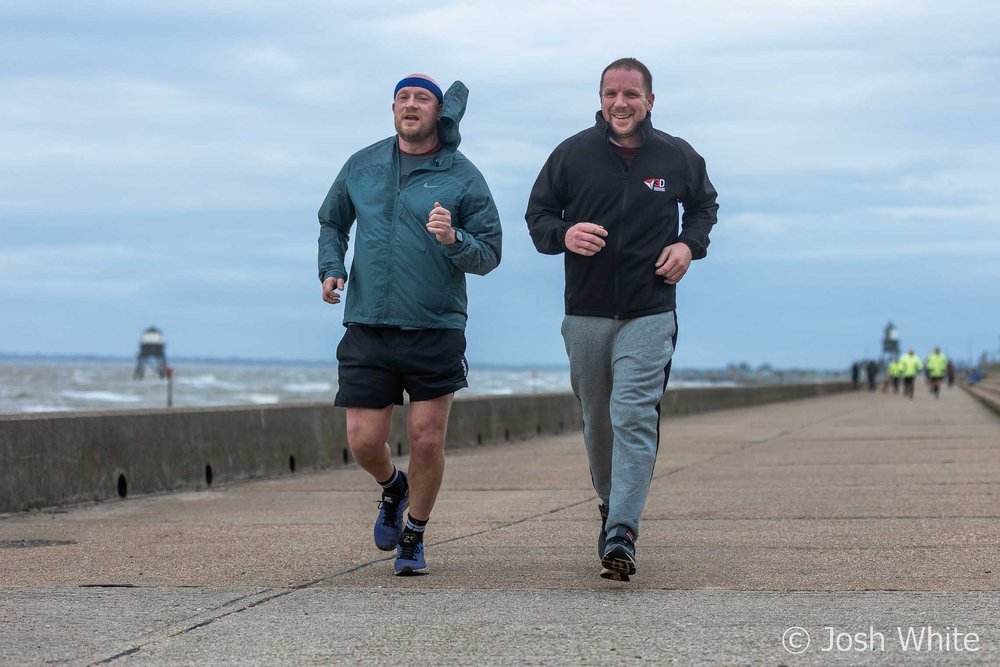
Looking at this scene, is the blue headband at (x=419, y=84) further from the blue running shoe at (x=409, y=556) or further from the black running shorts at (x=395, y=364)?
the blue running shoe at (x=409, y=556)

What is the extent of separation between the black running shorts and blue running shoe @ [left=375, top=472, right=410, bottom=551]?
53 centimetres

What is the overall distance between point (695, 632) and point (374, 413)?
192cm

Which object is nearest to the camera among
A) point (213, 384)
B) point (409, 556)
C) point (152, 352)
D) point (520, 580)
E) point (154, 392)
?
point (520, 580)

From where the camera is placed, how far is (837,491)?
1013cm

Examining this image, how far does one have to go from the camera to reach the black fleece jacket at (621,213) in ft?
19.4

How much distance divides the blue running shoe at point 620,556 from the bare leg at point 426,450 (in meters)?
0.88

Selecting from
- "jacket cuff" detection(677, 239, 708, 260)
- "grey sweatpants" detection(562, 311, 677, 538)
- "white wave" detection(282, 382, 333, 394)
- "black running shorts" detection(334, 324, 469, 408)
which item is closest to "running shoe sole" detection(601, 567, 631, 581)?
"grey sweatpants" detection(562, 311, 677, 538)

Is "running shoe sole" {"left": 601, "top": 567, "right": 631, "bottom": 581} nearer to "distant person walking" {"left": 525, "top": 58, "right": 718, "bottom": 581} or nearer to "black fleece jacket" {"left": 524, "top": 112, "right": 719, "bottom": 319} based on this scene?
"distant person walking" {"left": 525, "top": 58, "right": 718, "bottom": 581}

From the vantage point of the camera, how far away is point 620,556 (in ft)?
18.2

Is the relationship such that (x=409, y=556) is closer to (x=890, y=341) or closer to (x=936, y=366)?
(x=936, y=366)

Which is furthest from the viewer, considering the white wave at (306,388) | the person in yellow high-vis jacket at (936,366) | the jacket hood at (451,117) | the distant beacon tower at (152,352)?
the distant beacon tower at (152,352)

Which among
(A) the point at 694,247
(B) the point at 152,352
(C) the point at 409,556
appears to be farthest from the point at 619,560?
(B) the point at 152,352

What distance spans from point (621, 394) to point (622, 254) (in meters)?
0.57

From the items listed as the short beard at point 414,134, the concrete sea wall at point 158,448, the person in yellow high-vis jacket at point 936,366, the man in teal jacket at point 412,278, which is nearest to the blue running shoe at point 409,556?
the man in teal jacket at point 412,278
